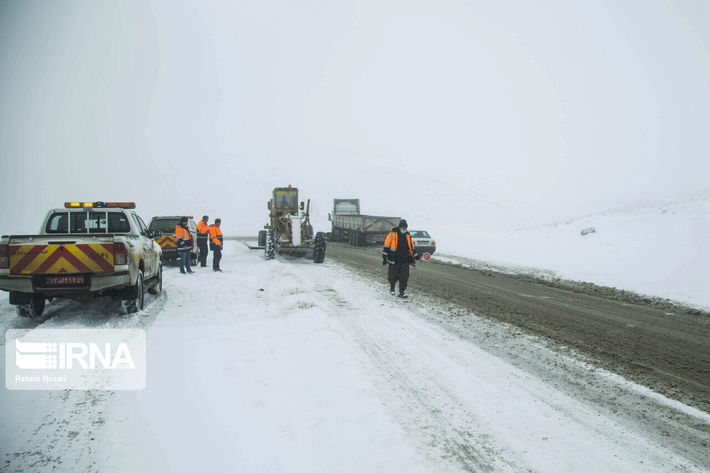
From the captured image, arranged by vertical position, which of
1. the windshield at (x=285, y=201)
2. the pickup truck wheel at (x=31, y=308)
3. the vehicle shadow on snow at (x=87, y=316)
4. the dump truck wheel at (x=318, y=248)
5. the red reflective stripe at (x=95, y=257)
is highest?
the windshield at (x=285, y=201)

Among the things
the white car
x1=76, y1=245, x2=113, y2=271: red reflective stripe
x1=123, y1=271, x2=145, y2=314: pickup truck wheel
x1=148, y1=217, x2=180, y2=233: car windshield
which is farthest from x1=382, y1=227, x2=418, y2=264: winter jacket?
the white car

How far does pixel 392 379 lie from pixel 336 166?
78.0 m

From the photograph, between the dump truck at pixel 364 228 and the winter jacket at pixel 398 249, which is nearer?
the winter jacket at pixel 398 249

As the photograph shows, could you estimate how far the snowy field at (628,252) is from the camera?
15.2 metres

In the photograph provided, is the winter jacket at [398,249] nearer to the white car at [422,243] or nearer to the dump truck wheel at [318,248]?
the dump truck wheel at [318,248]

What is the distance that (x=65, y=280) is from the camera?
7.65 meters

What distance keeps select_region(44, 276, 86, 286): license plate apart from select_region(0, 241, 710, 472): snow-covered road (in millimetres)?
712

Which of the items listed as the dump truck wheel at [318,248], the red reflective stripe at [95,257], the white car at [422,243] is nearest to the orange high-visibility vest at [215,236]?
the dump truck wheel at [318,248]

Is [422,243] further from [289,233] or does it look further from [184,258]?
[184,258]

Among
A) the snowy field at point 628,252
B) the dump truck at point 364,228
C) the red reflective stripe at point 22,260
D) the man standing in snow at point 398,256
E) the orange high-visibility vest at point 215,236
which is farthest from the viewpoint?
the dump truck at point 364,228

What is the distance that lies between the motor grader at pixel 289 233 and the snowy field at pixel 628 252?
690 centimetres

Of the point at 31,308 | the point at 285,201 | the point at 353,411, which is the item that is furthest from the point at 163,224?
the point at 353,411

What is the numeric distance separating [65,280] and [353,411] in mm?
5762

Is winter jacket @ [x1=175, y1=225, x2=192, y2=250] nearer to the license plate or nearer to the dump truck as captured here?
the license plate
